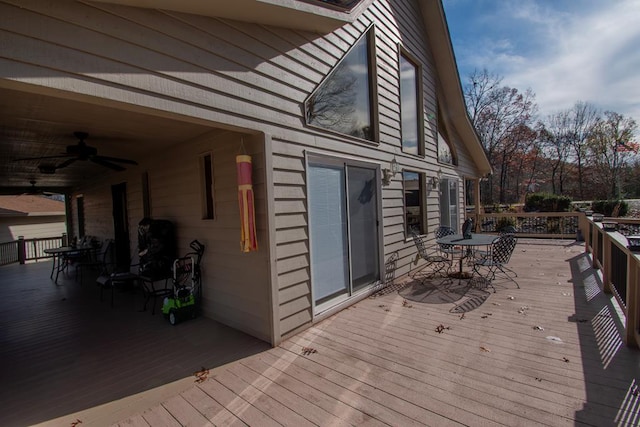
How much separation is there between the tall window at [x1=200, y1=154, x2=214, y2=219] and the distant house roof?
1533cm

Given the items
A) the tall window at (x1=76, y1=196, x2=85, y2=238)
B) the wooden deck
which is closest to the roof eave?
the wooden deck

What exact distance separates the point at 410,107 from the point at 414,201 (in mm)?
2066

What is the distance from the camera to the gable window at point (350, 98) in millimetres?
3842

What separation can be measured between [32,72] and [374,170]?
13.6 ft

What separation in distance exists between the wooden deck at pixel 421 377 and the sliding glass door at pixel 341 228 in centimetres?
55

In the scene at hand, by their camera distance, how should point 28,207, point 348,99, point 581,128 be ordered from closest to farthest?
point 348,99
point 28,207
point 581,128

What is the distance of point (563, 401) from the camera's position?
6.68 ft

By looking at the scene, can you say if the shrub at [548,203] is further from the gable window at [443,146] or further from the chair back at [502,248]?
the chair back at [502,248]

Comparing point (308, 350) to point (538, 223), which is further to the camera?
point (538, 223)

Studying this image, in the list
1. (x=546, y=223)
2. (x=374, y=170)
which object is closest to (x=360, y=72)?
(x=374, y=170)

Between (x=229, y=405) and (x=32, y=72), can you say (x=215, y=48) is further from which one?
(x=229, y=405)

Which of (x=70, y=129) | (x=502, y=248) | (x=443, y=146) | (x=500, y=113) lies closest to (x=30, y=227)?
(x=70, y=129)

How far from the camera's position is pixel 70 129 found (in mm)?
3512

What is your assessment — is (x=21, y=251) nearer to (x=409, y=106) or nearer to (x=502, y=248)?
(x=409, y=106)
